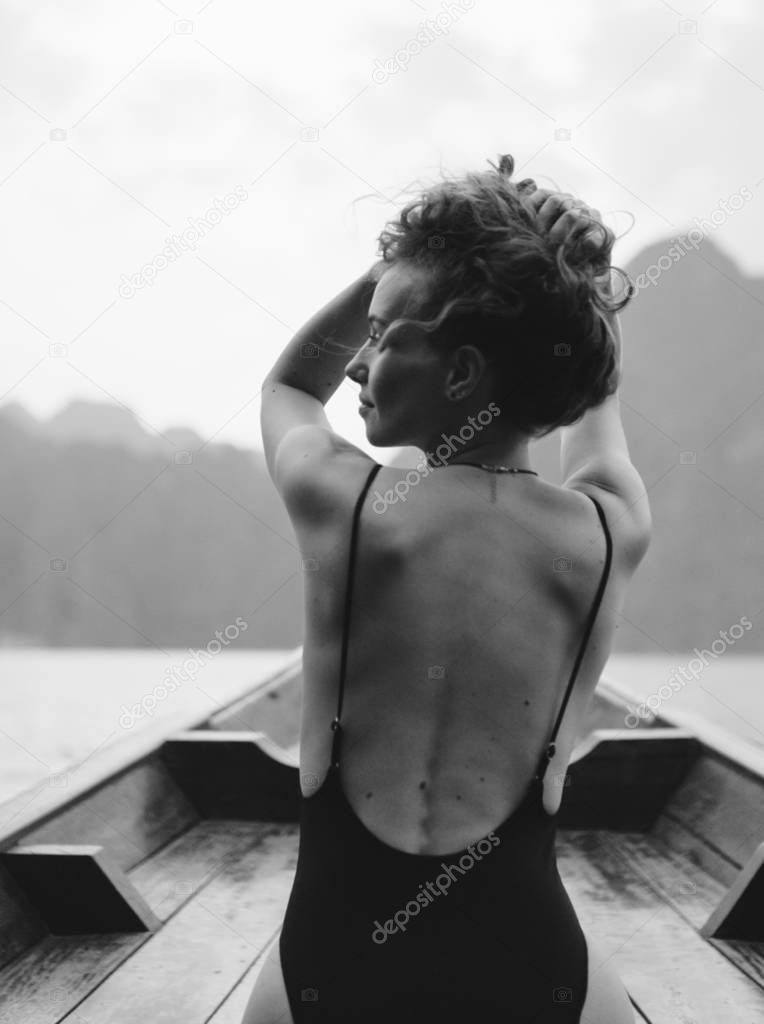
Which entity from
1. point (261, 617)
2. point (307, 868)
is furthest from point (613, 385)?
→ point (261, 617)

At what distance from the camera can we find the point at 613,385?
0.89 meters

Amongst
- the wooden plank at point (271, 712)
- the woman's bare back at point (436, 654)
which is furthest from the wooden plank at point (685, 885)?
the wooden plank at point (271, 712)

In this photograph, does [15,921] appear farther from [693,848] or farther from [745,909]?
[693,848]

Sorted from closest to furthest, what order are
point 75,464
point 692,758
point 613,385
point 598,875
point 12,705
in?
point 613,385 → point 598,875 → point 692,758 → point 12,705 → point 75,464

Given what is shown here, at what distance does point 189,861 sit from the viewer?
2752mm

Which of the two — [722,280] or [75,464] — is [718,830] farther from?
[722,280]

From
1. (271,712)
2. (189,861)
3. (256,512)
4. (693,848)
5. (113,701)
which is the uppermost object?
(693,848)

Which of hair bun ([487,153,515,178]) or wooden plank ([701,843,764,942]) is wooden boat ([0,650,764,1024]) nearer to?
wooden plank ([701,843,764,942])

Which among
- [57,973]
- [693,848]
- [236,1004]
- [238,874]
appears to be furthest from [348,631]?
[693,848]

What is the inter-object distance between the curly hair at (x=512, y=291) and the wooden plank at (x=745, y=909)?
64.3 inches

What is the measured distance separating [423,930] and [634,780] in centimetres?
243

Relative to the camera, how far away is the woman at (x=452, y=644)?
30.7 inches

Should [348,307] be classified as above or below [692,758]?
above

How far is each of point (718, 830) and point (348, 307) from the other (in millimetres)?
2220
